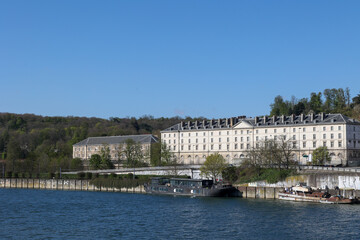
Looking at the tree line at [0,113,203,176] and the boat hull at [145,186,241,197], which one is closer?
the boat hull at [145,186,241,197]

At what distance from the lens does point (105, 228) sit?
152 ft

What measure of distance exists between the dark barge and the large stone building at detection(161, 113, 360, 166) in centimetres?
1812

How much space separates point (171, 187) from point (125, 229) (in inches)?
1554

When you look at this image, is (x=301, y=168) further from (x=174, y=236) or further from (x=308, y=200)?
(x=174, y=236)

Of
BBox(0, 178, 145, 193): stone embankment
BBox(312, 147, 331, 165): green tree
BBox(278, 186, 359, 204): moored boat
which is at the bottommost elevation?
BBox(0, 178, 145, 193): stone embankment

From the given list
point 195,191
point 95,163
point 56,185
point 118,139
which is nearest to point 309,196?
point 195,191

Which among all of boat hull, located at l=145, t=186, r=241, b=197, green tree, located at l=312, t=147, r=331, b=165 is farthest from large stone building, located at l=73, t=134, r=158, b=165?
boat hull, located at l=145, t=186, r=241, b=197

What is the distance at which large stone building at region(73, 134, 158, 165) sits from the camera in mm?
144750

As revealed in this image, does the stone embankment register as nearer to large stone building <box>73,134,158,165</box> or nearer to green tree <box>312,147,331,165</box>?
large stone building <box>73,134,158,165</box>

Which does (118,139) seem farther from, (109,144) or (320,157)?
(320,157)

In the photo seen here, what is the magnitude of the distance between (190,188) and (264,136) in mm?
39093

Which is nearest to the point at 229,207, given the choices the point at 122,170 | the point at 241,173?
the point at 241,173

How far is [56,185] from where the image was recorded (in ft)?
339

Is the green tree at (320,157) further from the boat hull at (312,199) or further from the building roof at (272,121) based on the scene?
the boat hull at (312,199)
